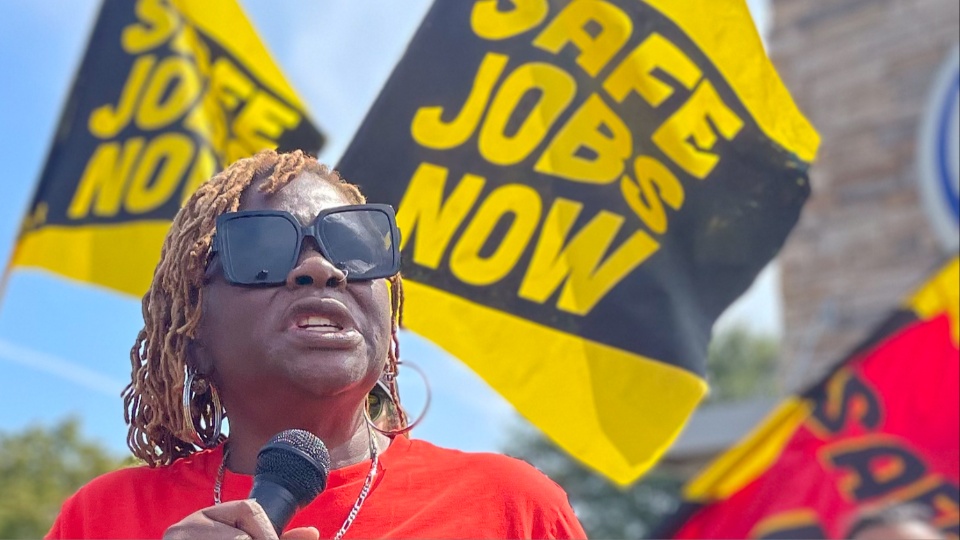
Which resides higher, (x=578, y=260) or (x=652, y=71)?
(x=652, y=71)

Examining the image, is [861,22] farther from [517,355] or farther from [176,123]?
[517,355]

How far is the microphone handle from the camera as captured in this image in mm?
1729

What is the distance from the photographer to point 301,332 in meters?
1.99

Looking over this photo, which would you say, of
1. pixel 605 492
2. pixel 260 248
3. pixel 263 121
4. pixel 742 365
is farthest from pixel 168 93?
pixel 742 365

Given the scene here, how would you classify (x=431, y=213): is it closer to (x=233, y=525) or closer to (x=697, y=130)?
(x=697, y=130)

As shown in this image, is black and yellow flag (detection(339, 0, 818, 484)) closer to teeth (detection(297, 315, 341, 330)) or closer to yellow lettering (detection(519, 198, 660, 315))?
yellow lettering (detection(519, 198, 660, 315))

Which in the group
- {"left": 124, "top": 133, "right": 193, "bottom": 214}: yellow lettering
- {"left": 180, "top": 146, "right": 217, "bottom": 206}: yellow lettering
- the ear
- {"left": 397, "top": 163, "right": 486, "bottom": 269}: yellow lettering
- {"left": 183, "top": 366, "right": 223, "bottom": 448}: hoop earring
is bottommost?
{"left": 124, "top": 133, "right": 193, "bottom": 214}: yellow lettering

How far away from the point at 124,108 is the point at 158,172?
0.39 m

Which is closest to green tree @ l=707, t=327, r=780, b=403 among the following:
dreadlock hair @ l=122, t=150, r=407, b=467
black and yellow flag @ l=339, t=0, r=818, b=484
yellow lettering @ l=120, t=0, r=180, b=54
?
yellow lettering @ l=120, t=0, r=180, b=54

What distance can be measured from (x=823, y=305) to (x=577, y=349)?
638cm

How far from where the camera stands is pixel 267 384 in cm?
204

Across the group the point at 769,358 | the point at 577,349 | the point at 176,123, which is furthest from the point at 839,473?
the point at 769,358

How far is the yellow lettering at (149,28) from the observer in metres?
5.37

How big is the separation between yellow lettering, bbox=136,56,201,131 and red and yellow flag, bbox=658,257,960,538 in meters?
2.58
